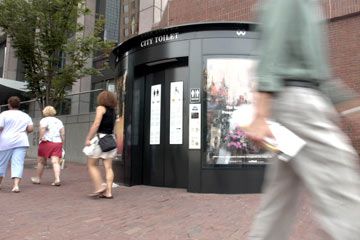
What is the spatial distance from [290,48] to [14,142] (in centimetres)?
751

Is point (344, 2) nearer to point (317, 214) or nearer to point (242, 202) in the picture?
point (242, 202)

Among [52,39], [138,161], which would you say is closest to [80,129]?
[52,39]

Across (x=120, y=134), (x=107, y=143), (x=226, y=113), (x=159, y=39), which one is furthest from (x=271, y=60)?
(x=120, y=134)

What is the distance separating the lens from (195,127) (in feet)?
28.3

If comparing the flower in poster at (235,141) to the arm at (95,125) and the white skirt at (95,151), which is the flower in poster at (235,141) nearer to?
the white skirt at (95,151)

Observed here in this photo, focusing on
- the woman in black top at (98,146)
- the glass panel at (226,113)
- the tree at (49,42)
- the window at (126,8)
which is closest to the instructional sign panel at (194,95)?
the glass panel at (226,113)

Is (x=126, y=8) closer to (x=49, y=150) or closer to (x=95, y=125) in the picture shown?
(x=49, y=150)

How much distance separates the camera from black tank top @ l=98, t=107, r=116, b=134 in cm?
→ 802

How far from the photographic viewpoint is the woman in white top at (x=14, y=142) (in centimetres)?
884

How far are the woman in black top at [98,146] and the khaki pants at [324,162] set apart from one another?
19.0ft

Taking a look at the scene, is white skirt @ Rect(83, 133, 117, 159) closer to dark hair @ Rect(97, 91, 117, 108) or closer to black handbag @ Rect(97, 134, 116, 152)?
black handbag @ Rect(97, 134, 116, 152)

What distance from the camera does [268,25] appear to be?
2.38 metres

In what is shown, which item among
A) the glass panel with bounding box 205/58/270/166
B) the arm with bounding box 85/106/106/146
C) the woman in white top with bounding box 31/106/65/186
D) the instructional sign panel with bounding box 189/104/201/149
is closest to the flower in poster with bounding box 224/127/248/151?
the glass panel with bounding box 205/58/270/166

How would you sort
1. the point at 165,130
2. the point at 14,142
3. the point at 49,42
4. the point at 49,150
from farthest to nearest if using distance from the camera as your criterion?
the point at 49,42
the point at 49,150
the point at 165,130
the point at 14,142
